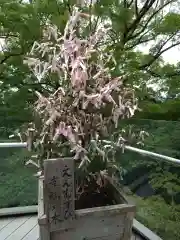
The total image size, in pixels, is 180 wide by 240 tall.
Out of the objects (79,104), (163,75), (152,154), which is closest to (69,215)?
(79,104)

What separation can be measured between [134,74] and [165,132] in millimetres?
1438

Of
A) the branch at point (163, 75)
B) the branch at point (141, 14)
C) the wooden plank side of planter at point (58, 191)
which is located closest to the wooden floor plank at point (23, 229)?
the wooden plank side of planter at point (58, 191)

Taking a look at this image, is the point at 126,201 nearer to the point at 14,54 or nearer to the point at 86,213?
the point at 86,213

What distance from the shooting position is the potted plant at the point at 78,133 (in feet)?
3.84

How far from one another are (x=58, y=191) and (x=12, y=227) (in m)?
1.01

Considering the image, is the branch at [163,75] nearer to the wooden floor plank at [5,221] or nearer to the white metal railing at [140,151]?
the white metal railing at [140,151]

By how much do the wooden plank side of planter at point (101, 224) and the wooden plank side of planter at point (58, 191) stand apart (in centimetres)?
7

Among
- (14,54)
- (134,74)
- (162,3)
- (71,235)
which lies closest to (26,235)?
(71,235)

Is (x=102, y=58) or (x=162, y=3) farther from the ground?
(x=162, y=3)

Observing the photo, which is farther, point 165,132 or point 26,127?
point 165,132

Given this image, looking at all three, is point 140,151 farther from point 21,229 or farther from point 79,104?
point 21,229

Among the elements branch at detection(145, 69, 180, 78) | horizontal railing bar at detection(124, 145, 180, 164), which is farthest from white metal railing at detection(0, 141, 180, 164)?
branch at detection(145, 69, 180, 78)

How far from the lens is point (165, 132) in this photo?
2.48 m

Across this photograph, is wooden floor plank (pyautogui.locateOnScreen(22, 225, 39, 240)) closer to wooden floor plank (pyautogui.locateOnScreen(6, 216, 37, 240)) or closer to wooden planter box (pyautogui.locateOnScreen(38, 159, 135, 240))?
wooden floor plank (pyautogui.locateOnScreen(6, 216, 37, 240))
